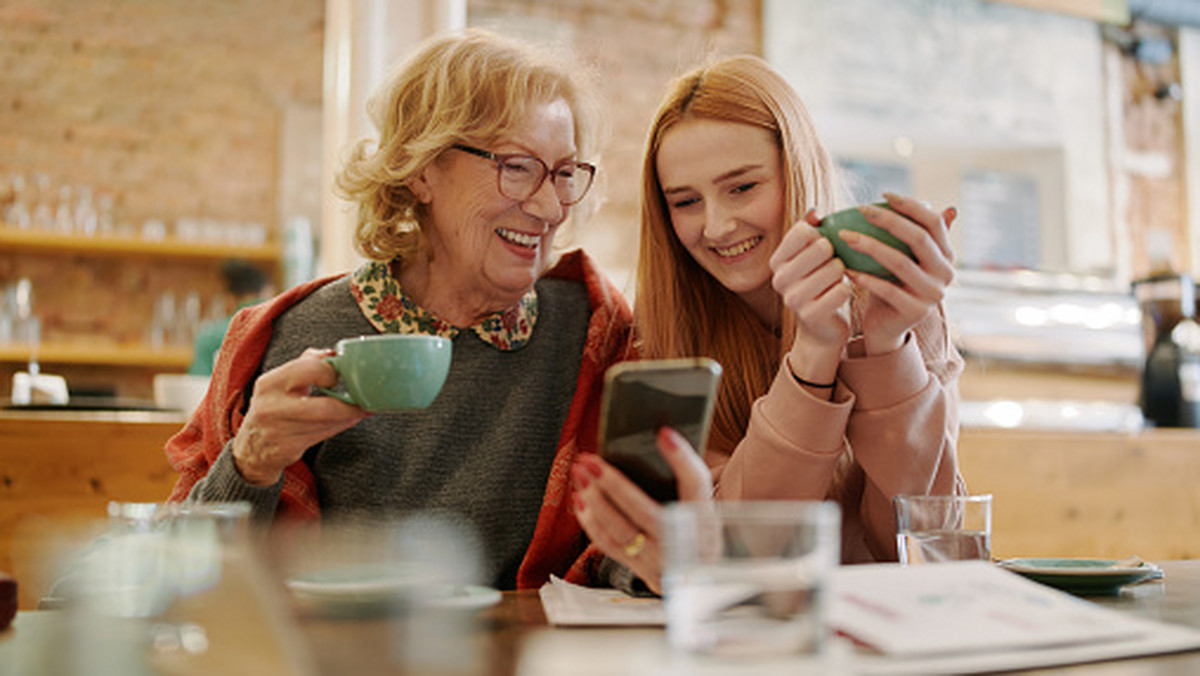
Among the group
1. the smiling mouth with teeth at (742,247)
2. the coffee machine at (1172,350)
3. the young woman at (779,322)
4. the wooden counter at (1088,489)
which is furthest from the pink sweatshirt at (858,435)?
the coffee machine at (1172,350)

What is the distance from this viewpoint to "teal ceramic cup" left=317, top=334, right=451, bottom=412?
102 centimetres

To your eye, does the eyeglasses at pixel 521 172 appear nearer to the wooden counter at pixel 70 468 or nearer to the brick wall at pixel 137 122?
the wooden counter at pixel 70 468

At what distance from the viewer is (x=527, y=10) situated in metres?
4.54

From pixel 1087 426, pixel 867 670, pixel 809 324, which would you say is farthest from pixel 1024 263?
pixel 867 670

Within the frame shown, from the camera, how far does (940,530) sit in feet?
3.37

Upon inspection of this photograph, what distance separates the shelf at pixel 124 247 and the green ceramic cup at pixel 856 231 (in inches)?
167

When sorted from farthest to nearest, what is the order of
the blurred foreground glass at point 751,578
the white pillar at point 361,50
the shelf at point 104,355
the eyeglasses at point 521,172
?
the shelf at point 104,355 → the white pillar at point 361,50 → the eyeglasses at point 521,172 → the blurred foreground glass at point 751,578

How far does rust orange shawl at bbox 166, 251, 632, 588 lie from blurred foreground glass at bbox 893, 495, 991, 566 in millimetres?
476

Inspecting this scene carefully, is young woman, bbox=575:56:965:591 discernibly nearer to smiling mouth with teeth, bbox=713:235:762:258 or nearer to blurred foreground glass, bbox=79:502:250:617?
smiling mouth with teeth, bbox=713:235:762:258

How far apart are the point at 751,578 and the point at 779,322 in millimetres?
1052

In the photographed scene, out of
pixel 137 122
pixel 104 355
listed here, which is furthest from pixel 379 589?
pixel 137 122

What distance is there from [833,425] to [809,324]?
127 mm

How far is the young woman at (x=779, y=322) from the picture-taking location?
1101 mm

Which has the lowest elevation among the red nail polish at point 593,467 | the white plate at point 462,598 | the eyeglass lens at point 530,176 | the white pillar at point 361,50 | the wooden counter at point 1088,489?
the wooden counter at point 1088,489
